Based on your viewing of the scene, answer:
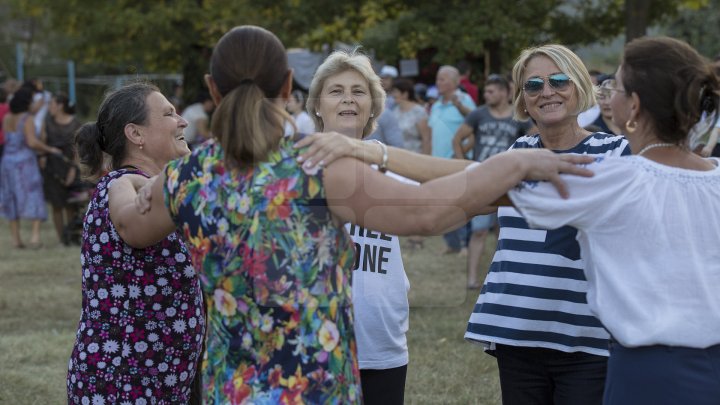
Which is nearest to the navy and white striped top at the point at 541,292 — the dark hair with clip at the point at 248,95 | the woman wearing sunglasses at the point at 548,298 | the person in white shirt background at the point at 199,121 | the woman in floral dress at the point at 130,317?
the woman wearing sunglasses at the point at 548,298

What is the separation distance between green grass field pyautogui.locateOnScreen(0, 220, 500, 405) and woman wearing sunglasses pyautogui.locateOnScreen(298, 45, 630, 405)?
107 inches

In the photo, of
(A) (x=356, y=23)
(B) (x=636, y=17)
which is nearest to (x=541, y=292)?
(B) (x=636, y=17)

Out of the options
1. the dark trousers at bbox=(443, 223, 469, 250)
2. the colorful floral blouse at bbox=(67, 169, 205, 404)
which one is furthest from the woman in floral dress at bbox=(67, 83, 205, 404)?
the dark trousers at bbox=(443, 223, 469, 250)

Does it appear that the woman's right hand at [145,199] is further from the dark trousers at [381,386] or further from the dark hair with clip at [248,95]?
the dark trousers at [381,386]

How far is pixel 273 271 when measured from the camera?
2643 mm

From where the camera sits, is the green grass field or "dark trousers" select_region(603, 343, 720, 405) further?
the green grass field

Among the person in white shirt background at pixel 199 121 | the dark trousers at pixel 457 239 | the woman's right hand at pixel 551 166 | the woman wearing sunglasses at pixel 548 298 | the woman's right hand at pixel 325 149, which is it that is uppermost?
the woman's right hand at pixel 325 149

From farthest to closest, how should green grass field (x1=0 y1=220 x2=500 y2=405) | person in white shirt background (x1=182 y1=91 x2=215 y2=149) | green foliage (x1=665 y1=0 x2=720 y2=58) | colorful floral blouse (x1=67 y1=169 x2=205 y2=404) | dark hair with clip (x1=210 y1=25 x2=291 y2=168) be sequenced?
green foliage (x1=665 y1=0 x2=720 y2=58), person in white shirt background (x1=182 y1=91 x2=215 y2=149), green grass field (x1=0 y1=220 x2=500 y2=405), colorful floral blouse (x1=67 y1=169 x2=205 y2=404), dark hair with clip (x1=210 y1=25 x2=291 y2=168)

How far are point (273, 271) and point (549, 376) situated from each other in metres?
1.55

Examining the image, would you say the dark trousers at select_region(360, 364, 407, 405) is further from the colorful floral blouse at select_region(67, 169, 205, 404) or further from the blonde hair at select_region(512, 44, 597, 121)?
the blonde hair at select_region(512, 44, 597, 121)

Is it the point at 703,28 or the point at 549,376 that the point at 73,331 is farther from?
the point at 703,28

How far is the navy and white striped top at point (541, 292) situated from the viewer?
143 inches

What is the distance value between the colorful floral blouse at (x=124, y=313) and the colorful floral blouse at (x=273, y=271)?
88cm

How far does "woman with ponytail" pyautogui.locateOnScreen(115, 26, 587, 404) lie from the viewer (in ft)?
8.61
